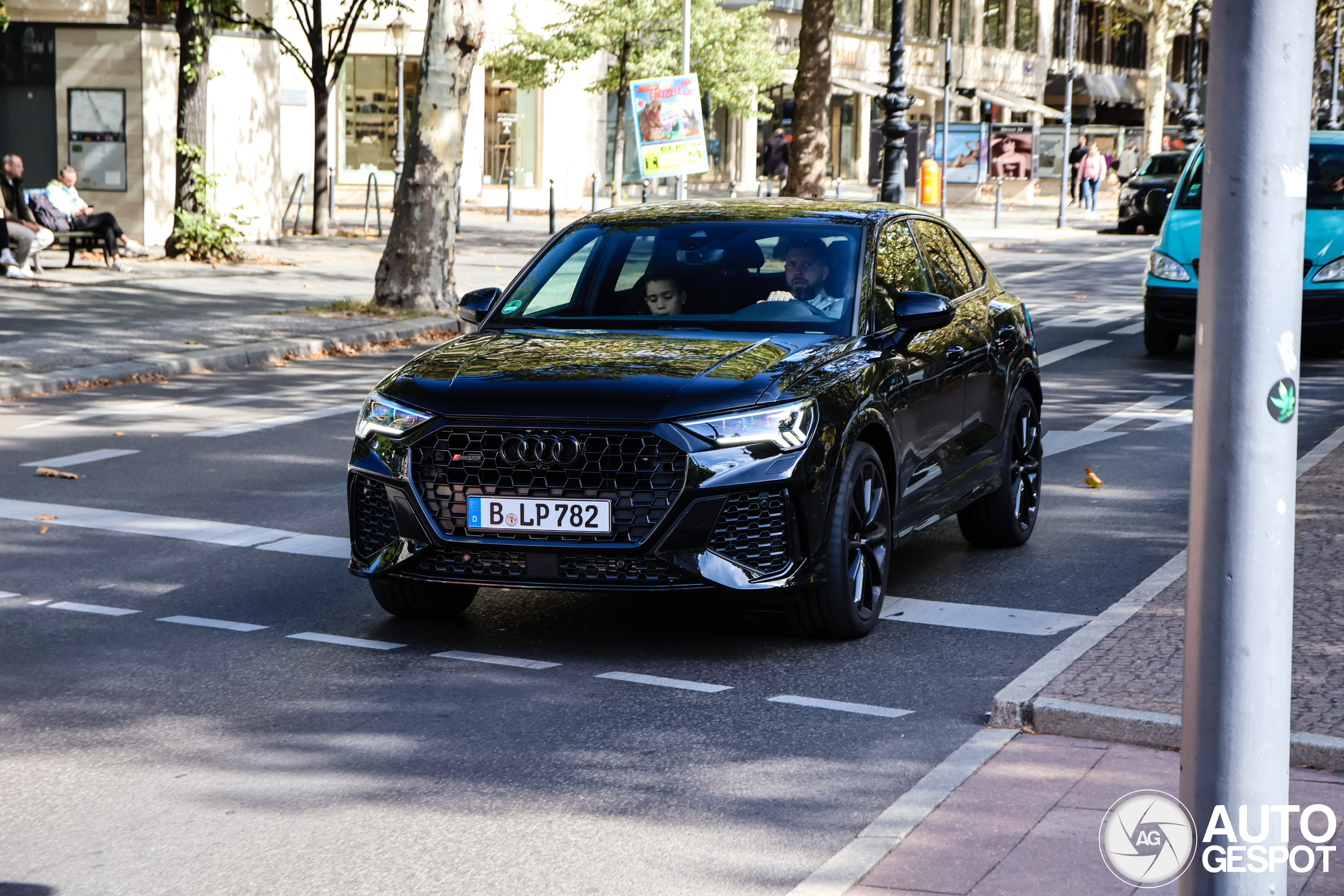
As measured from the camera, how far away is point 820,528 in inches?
241

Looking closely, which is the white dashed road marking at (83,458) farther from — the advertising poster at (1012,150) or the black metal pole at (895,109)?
the advertising poster at (1012,150)

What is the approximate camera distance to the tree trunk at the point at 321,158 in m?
30.4

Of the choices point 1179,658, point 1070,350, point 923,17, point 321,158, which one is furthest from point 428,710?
point 923,17

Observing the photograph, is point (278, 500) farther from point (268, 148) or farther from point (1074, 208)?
point (1074, 208)

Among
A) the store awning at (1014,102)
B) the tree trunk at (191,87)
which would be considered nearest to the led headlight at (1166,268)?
the tree trunk at (191,87)

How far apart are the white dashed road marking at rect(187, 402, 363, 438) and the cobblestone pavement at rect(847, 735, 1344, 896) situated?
7.60 m

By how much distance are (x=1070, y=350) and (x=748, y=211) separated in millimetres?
10150

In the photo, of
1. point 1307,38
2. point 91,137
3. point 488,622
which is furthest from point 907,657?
point 91,137

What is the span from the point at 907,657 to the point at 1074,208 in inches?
1688

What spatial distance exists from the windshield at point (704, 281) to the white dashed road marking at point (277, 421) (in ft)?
15.5

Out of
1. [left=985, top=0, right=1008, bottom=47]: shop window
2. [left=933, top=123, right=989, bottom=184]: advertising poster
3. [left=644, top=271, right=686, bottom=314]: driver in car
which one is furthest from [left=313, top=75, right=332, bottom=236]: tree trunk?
[left=985, top=0, right=1008, bottom=47]: shop window

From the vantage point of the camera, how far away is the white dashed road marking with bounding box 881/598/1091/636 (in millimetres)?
6738

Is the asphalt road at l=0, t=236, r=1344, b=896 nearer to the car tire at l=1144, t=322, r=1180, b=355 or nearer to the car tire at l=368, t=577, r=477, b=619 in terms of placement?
the car tire at l=368, t=577, r=477, b=619

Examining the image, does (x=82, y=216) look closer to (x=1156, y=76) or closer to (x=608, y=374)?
(x=608, y=374)
